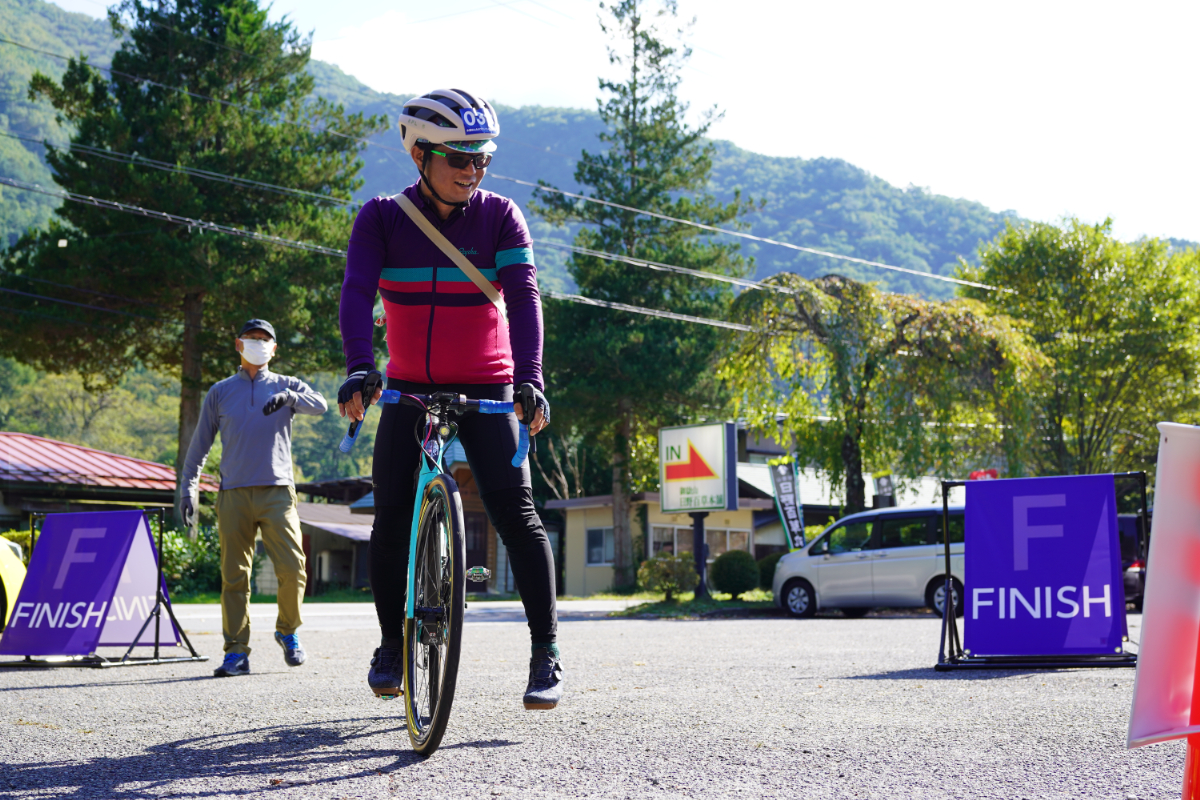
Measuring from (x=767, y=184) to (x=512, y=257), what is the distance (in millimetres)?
136039

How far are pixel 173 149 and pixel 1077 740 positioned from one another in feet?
93.5

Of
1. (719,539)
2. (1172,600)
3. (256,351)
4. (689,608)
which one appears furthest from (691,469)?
(1172,600)

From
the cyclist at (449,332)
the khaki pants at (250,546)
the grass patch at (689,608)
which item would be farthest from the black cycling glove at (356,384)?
the grass patch at (689,608)

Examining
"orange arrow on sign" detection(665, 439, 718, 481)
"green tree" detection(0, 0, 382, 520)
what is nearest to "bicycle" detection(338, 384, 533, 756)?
"orange arrow on sign" detection(665, 439, 718, 481)

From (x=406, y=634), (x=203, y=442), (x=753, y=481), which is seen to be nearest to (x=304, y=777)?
(x=406, y=634)

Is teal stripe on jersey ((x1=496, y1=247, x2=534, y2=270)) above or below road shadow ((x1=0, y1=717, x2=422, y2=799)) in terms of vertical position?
above

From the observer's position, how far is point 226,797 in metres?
2.92

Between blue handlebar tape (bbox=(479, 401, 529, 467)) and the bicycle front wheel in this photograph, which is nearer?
the bicycle front wheel

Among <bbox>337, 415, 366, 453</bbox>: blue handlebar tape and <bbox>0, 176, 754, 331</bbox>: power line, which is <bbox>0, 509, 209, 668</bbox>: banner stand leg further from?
<bbox>0, 176, 754, 331</bbox>: power line

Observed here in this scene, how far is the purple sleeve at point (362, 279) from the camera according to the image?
379cm

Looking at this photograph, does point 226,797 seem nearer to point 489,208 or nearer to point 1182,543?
point 489,208

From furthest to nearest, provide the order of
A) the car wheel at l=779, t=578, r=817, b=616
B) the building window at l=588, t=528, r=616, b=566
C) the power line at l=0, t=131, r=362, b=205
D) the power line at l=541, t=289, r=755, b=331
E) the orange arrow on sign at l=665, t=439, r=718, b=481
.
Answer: the building window at l=588, t=528, r=616, b=566, the power line at l=541, t=289, r=755, b=331, the power line at l=0, t=131, r=362, b=205, the orange arrow on sign at l=665, t=439, r=718, b=481, the car wheel at l=779, t=578, r=817, b=616

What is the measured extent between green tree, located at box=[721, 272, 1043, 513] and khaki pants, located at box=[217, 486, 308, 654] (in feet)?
62.6

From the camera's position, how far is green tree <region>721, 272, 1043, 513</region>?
24047 mm
